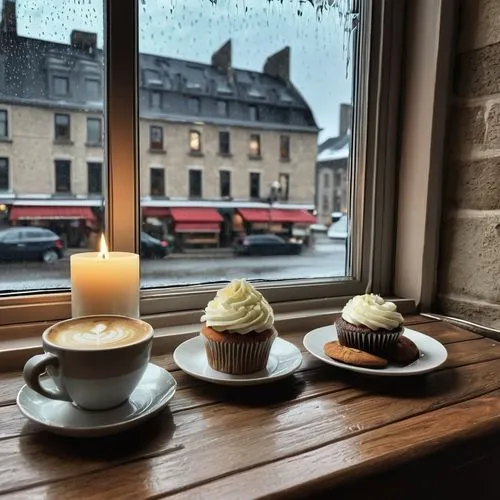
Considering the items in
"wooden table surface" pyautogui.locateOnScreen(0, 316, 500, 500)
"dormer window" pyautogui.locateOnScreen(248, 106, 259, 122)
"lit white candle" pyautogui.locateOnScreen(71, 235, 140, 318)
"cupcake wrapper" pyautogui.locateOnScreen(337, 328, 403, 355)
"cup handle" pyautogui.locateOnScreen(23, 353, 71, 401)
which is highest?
"dormer window" pyautogui.locateOnScreen(248, 106, 259, 122)

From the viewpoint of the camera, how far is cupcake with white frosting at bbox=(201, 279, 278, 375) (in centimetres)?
71

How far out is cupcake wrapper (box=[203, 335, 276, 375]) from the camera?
706 mm

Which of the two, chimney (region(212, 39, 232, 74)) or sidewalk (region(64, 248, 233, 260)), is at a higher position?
chimney (region(212, 39, 232, 74))

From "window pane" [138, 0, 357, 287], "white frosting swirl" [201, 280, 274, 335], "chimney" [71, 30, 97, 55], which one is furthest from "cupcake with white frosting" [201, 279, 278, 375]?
"chimney" [71, 30, 97, 55]

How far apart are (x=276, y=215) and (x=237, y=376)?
0.53 m

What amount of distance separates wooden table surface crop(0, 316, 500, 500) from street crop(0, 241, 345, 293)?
0.24m

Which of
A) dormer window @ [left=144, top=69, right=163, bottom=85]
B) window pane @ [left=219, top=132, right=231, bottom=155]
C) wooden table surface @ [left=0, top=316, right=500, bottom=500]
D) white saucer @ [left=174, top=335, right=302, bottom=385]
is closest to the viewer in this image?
wooden table surface @ [left=0, top=316, right=500, bottom=500]

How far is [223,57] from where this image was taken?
1.05 metres

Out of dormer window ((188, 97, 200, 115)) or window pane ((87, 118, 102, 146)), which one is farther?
dormer window ((188, 97, 200, 115))

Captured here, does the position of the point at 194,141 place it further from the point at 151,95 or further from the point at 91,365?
the point at 91,365

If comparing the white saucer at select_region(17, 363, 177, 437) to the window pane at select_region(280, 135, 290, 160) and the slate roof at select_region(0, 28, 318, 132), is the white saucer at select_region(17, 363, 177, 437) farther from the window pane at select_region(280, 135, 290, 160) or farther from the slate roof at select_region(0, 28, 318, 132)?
the window pane at select_region(280, 135, 290, 160)

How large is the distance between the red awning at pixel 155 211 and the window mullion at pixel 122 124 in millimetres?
46

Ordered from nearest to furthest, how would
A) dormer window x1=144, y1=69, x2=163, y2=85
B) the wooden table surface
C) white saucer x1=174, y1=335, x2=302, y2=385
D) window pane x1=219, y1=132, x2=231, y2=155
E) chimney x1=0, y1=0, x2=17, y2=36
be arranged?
the wooden table surface → white saucer x1=174, y1=335, x2=302, y2=385 → chimney x1=0, y1=0, x2=17, y2=36 → dormer window x1=144, y1=69, x2=163, y2=85 → window pane x1=219, y1=132, x2=231, y2=155

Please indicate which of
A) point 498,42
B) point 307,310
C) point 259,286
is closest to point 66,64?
point 259,286
